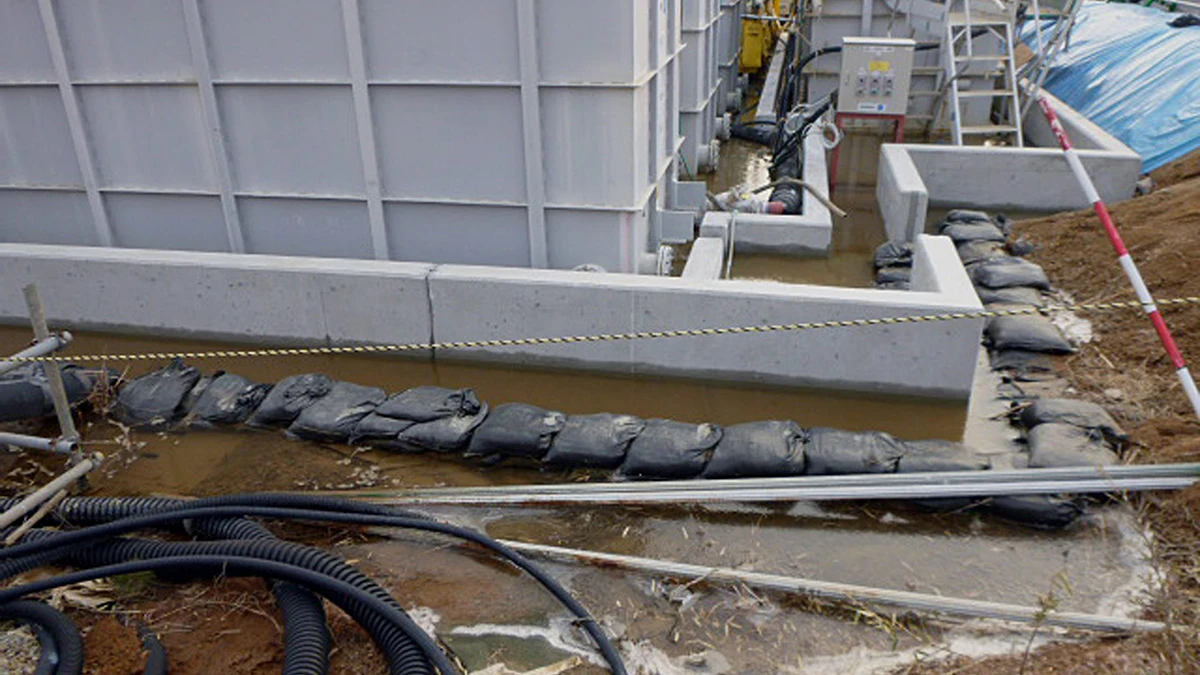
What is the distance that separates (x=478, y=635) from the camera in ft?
13.5

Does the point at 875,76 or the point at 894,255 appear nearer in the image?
the point at 894,255

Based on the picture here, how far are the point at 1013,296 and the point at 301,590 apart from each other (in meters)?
6.36

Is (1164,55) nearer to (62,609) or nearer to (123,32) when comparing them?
(123,32)

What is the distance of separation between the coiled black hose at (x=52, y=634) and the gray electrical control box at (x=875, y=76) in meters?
10.5

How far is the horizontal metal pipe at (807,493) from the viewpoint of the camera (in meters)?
4.76

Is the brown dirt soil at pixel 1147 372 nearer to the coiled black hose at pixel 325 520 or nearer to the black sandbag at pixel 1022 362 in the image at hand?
the black sandbag at pixel 1022 362

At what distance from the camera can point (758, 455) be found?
17.0 feet

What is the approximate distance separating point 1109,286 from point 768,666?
5757mm

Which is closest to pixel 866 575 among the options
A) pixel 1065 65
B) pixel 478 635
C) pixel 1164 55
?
pixel 478 635

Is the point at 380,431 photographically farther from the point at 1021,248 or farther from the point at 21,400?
the point at 1021,248

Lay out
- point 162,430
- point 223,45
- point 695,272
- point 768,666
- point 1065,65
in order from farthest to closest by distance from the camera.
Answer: point 1065,65 → point 695,272 → point 223,45 → point 162,430 → point 768,666

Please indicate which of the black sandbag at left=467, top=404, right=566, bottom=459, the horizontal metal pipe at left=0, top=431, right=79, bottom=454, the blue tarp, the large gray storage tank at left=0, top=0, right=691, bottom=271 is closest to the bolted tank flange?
the blue tarp

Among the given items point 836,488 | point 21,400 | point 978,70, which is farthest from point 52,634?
point 978,70

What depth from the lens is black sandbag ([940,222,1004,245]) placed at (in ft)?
29.1
